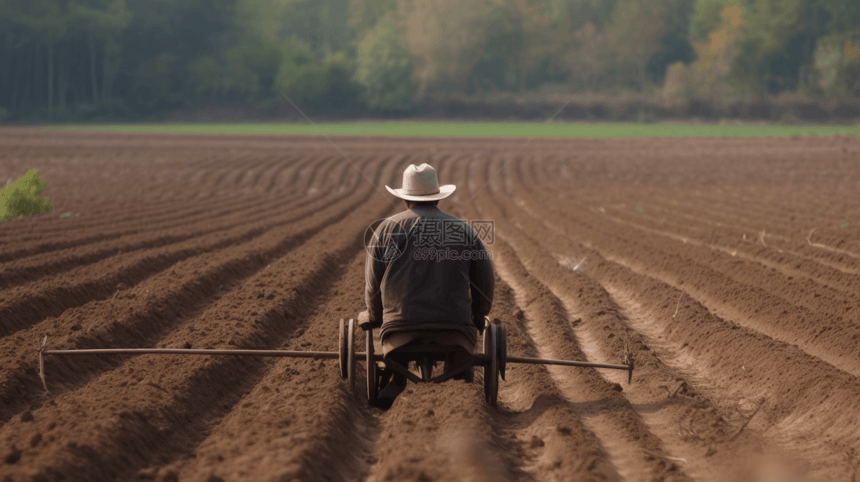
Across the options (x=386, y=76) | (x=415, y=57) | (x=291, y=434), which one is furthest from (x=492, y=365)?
(x=415, y=57)

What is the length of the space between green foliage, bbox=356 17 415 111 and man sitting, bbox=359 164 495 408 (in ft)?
238

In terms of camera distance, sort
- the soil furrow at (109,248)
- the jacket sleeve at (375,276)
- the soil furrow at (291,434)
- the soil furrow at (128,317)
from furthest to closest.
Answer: the soil furrow at (109,248)
the soil furrow at (128,317)
the jacket sleeve at (375,276)
the soil furrow at (291,434)

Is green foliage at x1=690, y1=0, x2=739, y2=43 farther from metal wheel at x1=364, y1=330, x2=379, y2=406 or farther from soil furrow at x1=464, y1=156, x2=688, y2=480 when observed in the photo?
metal wheel at x1=364, y1=330, x2=379, y2=406

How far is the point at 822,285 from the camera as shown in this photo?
10.1m

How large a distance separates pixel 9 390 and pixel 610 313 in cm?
626

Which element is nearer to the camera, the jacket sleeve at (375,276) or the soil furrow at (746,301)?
the jacket sleeve at (375,276)

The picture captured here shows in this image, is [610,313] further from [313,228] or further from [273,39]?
[273,39]

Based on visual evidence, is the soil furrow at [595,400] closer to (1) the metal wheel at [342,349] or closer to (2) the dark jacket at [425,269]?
(2) the dark jacket at [425,269]

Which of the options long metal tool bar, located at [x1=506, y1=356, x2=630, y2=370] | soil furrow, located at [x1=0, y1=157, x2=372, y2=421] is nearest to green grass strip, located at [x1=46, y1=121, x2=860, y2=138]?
soil furrow, located at [x1=0, y1=157, x2=372, y2=421]

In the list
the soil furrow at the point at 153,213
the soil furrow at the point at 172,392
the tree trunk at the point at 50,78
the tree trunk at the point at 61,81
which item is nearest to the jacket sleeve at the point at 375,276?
the soil furrow at the point at 172,392

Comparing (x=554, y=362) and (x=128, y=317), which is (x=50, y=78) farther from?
(x=554, y=362)

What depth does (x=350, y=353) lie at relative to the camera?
6062mm

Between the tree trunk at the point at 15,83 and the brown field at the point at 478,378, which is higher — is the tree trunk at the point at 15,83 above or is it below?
above

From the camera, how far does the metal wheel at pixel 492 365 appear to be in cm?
589
